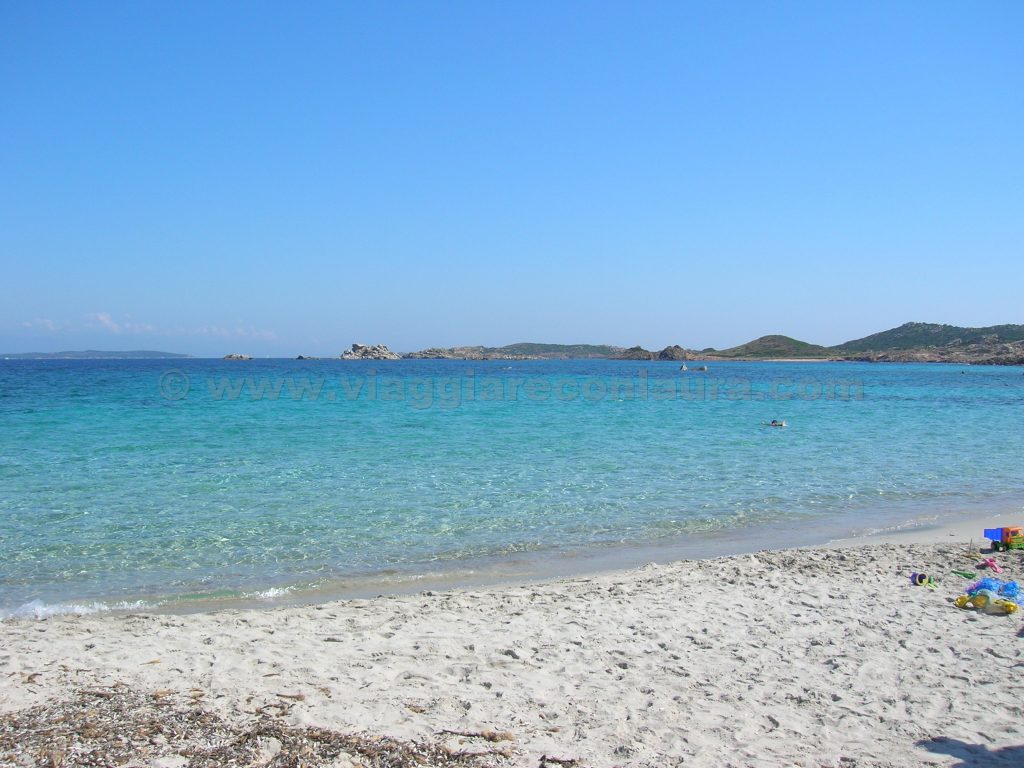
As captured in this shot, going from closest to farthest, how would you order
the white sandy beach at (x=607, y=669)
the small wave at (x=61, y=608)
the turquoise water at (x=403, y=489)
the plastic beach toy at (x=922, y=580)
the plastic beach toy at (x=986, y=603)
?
1. the white sandy beach at (x=607, y=669)
2. the plastic beach toy at (x=986, y=603)
3. the small wave at (x=61, y=608)
4. the plastic beach toy at (x=922, y=580)
5. the turquoise water at (x=403, y=489)

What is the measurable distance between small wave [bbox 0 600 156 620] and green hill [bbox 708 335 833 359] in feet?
542

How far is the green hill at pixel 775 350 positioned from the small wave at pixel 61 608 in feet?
542

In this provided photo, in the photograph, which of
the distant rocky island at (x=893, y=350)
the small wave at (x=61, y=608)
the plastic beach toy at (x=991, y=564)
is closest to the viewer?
the small wave at (x=61, y=608)

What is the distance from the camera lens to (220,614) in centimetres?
732

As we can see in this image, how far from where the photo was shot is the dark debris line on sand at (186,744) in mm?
4223

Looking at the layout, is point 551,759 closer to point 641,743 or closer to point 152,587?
point 641,743

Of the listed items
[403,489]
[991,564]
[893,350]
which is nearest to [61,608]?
[403,489]

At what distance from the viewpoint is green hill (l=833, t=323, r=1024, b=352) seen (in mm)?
134625

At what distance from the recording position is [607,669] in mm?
5793

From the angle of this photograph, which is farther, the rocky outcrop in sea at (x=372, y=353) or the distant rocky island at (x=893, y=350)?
the rocky outcrop in sea at (x=372, y=353)

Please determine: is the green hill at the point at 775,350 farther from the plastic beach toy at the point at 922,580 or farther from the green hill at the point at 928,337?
the plastic beach toy at the point at 922,580

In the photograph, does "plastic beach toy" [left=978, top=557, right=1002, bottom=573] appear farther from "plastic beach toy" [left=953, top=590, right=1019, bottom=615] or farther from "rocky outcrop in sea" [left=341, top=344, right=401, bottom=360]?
"rocky outcrop in sea" [left=341, top=344, right=401, bottom=360]

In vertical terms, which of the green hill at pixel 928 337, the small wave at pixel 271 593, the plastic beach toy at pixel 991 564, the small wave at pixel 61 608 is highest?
the green hill at pixel 928 337

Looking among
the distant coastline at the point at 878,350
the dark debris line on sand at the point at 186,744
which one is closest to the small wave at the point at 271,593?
the dark debris line on sand at the point at 186,744
